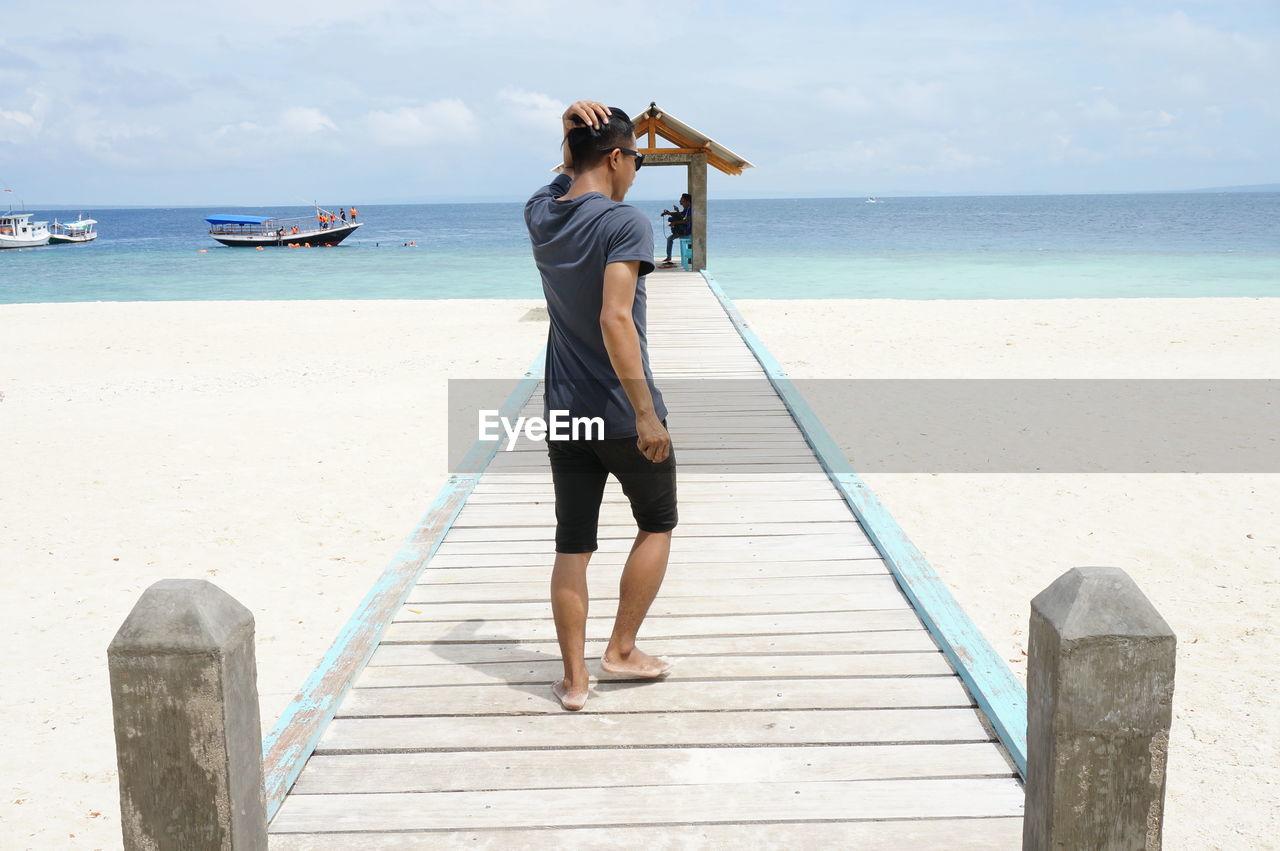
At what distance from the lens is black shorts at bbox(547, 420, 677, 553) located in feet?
9.96

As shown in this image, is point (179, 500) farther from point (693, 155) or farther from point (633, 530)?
point (693, 155)

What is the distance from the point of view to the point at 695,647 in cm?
365

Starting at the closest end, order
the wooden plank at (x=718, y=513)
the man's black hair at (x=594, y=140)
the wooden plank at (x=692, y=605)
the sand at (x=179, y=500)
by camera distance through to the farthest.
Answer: the man's black hair at (x=594, y=140) < the wooden plank at (x=692, y=605) < the sand at (x=179, y=500) < the wooden plank at (x=718, y=513)

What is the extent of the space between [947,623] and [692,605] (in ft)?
3.11

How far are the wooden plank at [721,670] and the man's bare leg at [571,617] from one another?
215 mm

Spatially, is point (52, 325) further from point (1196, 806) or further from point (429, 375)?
point (1196, 806)

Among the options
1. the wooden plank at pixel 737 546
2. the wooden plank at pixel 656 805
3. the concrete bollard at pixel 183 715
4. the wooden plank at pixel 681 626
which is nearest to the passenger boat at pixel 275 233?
the wooden plank at pixel 737 546

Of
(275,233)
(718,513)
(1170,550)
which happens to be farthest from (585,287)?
(275,233)

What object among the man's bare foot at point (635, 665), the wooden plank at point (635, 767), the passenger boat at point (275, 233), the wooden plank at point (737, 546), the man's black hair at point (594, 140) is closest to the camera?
the wooden plank at point (635, 767)

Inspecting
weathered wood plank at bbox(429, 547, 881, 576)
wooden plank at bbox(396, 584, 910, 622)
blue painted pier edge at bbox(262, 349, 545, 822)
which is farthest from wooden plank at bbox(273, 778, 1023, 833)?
weathered wood plank at bbox(429, 547, 881, 576)

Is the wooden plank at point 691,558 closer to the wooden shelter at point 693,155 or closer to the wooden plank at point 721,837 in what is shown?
the wooden plank at point 721,837

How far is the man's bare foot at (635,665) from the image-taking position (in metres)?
3.34

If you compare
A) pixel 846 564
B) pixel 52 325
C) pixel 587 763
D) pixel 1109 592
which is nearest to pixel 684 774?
pixel 587 763

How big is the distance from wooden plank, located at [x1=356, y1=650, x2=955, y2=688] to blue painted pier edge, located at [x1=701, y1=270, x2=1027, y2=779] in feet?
0.35
